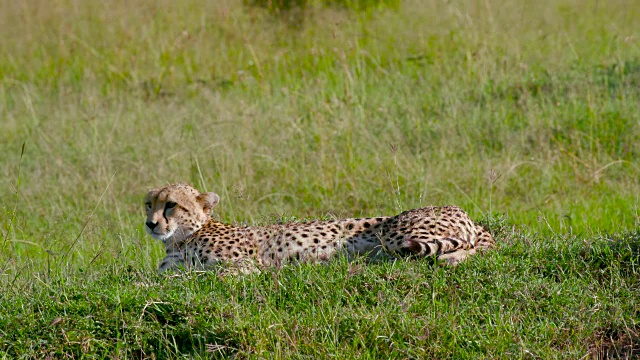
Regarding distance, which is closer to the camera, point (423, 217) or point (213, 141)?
point (423, 217)

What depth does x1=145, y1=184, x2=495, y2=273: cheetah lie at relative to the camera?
4.70 metres

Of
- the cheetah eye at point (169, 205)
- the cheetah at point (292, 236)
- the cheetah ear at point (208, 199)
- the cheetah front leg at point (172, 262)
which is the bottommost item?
the cheetah front leg at point (172, 262)

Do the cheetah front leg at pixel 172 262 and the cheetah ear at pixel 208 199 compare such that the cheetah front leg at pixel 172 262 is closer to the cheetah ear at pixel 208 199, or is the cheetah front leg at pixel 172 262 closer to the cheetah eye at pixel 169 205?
the cheetah eye at pixel 169 205

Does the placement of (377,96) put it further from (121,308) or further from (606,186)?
(121,308)

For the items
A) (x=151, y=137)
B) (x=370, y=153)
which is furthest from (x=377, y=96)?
(x=151, y=137)

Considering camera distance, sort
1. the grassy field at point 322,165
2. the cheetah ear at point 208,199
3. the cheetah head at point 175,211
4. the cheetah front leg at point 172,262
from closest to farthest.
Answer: the grassy field at point 322,165 → the cheetah front leg at point 172,262 → the cheetah head at point 175,211 → the cheetah ear at point 208,199

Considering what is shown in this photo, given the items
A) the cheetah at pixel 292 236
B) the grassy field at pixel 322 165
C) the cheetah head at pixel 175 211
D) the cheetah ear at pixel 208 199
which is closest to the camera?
the grassy field at pixel 322 165

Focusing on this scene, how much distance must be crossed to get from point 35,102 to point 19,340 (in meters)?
6.36

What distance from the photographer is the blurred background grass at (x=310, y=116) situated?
6523mm

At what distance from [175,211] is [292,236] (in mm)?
674

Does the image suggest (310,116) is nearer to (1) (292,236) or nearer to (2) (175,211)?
(2) (175,211)

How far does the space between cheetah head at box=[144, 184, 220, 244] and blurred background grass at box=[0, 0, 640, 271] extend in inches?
8.3

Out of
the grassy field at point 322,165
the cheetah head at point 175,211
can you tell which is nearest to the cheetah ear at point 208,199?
the cheetah head at point 175,211

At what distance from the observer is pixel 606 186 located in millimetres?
6746
